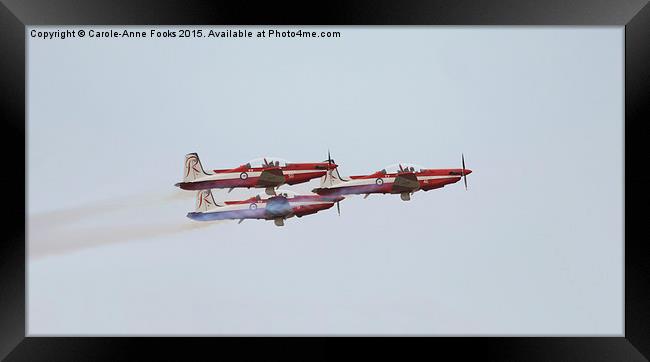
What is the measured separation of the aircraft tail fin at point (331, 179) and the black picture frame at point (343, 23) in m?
2.01

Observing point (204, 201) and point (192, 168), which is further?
point (204, 201)

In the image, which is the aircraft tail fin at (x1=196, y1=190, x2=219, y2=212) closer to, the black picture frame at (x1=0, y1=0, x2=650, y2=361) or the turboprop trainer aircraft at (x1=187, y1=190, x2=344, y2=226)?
the turboprop trainer aircraft at (x1=187, y1=190, x2=344, y2=226)

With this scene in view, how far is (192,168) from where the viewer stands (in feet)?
34.7

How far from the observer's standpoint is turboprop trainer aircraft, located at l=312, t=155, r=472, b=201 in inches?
Answer: 419

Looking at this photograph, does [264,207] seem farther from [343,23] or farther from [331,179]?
[343,23]

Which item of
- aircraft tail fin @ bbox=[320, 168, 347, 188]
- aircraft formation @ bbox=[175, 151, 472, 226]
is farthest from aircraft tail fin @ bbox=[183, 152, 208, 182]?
aircraft tail fin @ bbox=[320, 168, 347, 188]

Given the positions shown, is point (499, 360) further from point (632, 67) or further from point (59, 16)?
point (59, 16)

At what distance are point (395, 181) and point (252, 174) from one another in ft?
6.43

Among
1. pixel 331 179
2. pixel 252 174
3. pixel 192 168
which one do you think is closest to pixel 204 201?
pixel 192 168

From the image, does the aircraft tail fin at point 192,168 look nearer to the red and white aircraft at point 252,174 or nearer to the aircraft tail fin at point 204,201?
the red and white aircraft at point 252,174

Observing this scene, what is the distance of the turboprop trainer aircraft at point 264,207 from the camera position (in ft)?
35.2

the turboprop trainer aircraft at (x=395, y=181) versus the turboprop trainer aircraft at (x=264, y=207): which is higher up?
the turboprop trainer aircraft at (x=395, y=181)

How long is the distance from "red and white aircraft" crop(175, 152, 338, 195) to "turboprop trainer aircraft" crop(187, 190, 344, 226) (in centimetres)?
18

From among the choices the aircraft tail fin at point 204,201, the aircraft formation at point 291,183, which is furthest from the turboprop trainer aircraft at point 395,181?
the aircraft tail fin at point 204,201
